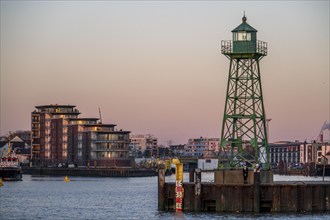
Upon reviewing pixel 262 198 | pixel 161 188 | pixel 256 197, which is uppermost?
pixel 161 188

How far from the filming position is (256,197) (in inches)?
3029

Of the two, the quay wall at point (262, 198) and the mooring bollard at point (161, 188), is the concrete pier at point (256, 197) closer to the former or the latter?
the quay wall at point (262, 198)

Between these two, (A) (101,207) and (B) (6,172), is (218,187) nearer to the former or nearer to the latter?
(A) (101,207)

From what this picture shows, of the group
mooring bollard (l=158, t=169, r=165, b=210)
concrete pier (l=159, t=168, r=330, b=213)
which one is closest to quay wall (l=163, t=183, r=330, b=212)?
concrete pier (l=159, t=168, r=330, b=213)

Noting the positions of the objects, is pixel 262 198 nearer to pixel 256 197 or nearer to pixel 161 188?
pixel 256 197

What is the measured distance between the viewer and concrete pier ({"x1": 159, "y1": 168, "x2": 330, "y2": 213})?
254ft

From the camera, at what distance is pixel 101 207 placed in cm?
10006

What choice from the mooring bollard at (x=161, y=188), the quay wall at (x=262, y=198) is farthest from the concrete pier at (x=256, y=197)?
the mooring bollard at (x=161, y=188)

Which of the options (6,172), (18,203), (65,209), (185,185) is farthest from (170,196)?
(6,172)

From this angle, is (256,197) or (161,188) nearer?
(256,197)

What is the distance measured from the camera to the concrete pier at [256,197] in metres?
77.4

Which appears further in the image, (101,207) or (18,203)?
(18,203)

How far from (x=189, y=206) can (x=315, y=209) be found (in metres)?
9.52

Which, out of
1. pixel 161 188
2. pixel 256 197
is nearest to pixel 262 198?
pixel 256 197
